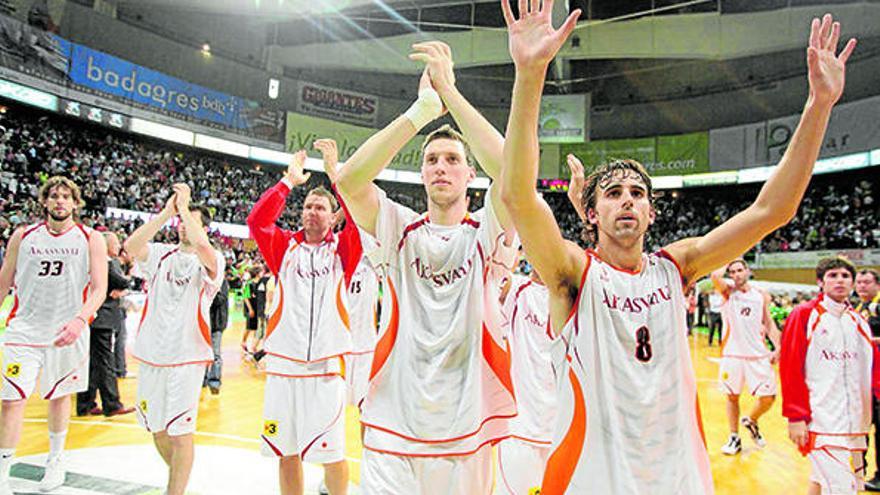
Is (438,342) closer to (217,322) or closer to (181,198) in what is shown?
(181,198)

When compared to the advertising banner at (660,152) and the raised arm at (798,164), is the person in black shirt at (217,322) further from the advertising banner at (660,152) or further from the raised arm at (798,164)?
the advertising banner at (660,152)

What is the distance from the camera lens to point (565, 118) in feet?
98.7

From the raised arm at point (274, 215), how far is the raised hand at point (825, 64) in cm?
284

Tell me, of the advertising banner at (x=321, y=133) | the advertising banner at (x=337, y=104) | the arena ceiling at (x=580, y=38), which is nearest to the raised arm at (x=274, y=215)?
the arena ceiling at (x=580, y=38)

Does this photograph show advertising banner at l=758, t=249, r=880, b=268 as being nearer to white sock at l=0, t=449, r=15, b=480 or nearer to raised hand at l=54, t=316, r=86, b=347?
raised hand at l=54, t=316, r=86, b=347

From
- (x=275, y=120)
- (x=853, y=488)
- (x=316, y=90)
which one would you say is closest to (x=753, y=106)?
(x=316, y=90)

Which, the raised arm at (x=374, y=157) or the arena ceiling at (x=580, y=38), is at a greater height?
the arena ceiling at (x=580, y=38)

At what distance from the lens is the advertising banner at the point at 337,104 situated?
105 ft

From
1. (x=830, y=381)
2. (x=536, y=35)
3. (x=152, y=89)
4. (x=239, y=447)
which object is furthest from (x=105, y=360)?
(x=152, y=89)

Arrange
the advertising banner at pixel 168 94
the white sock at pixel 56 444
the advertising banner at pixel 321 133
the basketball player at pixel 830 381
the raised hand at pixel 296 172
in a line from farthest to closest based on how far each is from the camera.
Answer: the advertising banner at pixel 321 133 → the advertising banner at pixel 168 94 → the white sock at pixel 56 444 → the basketball player at pixel 830 381 → the raised hand at pixel 296 172

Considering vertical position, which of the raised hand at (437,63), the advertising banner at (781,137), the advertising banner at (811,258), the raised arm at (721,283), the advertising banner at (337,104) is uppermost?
the advertising banner at (337,104)

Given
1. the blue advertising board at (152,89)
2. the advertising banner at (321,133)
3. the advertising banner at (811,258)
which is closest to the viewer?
the advertising banner at (811,258)

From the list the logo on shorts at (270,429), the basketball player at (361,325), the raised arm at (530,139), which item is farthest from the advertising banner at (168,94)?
the raised arm at (530,139)

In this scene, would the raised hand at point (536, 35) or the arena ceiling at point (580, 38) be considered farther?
the arena ceiling at point (580, 38)
